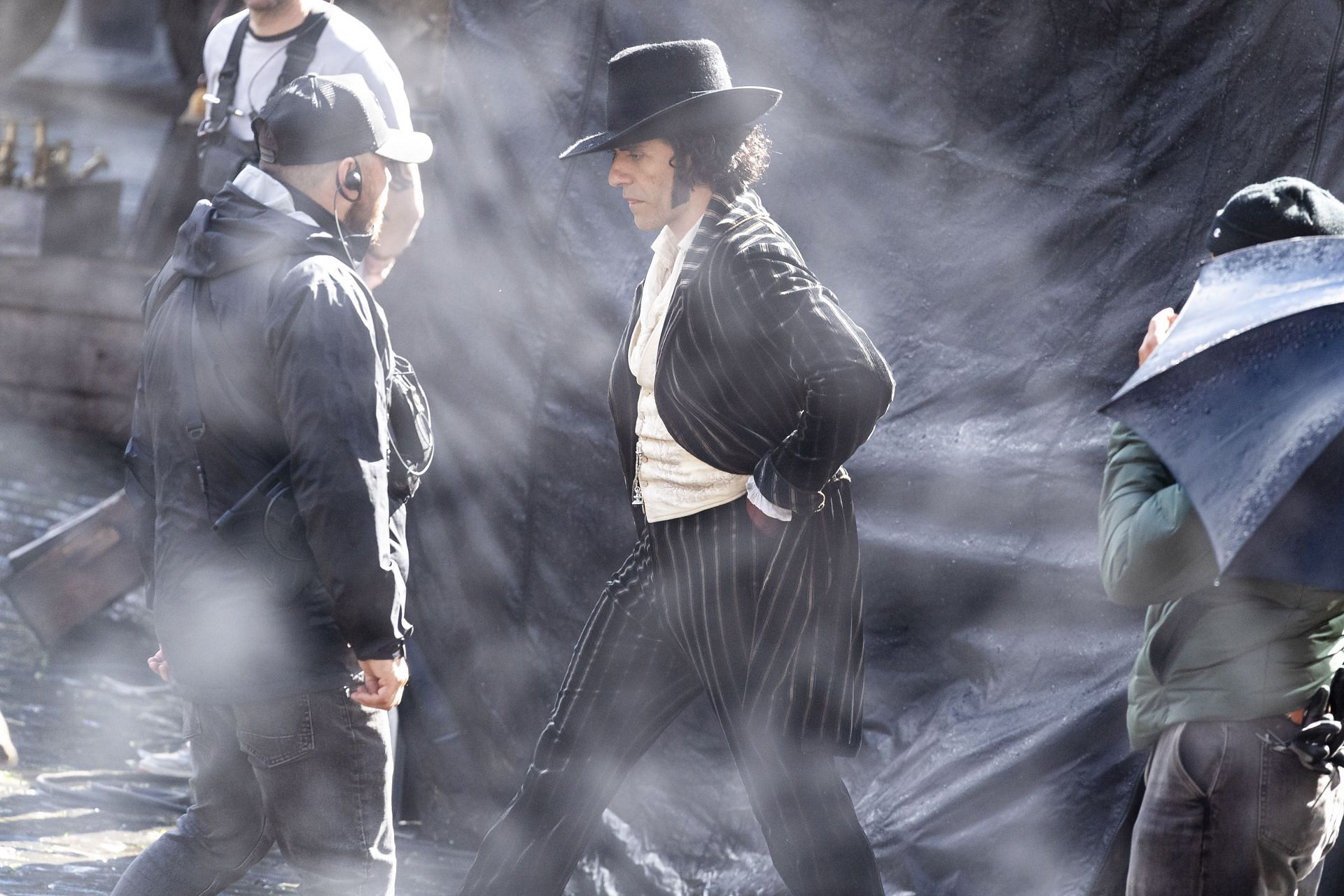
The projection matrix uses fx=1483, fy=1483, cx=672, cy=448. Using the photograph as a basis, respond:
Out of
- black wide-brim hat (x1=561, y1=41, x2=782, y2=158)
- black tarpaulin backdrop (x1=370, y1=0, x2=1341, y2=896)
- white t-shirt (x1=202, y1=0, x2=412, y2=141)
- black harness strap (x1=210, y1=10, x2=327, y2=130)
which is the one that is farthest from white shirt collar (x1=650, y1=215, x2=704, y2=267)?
black harness strap (x1=210, y1=10, x2=327, y2=130)

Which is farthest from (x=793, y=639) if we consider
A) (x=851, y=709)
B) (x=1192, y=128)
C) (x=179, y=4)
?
(x=179, y=4)

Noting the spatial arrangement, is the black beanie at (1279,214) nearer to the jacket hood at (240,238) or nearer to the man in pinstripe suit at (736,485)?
the man in pinstripe suit at (736,485)

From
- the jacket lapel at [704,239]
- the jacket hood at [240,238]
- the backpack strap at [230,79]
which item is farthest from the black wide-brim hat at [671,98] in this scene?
the backpack strap at [230,79]

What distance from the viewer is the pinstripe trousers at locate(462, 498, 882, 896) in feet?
9.57

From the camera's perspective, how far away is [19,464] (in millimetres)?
7902

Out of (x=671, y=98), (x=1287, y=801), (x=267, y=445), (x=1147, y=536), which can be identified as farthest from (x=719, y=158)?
(x=1287, y=801)

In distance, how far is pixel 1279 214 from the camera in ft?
7.72

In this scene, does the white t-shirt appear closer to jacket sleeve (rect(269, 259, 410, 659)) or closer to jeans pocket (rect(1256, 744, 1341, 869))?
jacket sleeve (rect(269, 259, 410, 659))

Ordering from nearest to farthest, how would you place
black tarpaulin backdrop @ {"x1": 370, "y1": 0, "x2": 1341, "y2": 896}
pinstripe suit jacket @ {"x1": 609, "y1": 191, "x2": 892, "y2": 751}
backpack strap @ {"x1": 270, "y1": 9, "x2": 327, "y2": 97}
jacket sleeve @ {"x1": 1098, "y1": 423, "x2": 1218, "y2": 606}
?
jacket sleeve @ {"x1": 1098, "y1": 423, "x2": 1218, "y2": 606} < pinstripe suit jacket @ {"x1": 609, "y1": 191, "x2": 892, "y2": 751} < black tarpaulin backdrop @ {"x1": 370, "y1": 0, "x2": 1341, "y2": 896} < backpack strap @ {"x1": 270, "y1": 9, "x2": 327, "y2": 97}

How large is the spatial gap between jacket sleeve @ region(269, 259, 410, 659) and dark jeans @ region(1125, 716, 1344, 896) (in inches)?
52.5

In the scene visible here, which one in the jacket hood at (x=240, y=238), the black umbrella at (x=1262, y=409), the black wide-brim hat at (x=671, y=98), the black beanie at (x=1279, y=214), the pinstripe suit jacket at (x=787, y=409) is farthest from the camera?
the black wide-brim hat at (x=671, y=98)

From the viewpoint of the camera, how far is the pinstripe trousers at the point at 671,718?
9.57 ft

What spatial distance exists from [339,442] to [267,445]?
224 millimetres

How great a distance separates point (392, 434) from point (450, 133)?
1.77 meters
